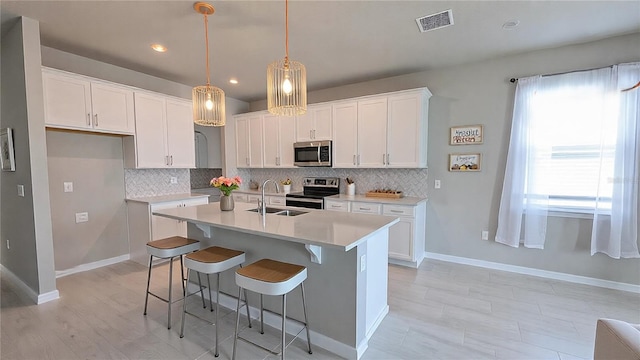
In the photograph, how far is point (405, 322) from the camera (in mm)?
2346

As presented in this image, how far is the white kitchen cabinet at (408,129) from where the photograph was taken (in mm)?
3631

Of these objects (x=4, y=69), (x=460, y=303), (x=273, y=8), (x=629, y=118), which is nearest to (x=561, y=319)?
(x=460, y=303)

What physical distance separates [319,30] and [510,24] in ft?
6.02

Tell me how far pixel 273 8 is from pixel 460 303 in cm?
326

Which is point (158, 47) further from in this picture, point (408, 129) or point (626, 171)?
point (626, 171)

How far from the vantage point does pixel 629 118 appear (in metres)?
2.75

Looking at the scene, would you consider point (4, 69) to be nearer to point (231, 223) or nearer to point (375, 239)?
point (231, 223)

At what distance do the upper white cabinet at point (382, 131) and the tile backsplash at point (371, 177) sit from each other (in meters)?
0.33

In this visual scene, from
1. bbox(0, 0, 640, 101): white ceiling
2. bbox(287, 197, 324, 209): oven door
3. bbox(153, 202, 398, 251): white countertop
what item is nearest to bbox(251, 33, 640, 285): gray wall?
bbox(0, 0, 640, 101): white ceiling

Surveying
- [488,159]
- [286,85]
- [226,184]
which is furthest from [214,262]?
[488,159]

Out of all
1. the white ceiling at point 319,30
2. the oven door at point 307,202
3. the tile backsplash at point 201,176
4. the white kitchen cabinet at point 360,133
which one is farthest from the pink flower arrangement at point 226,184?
the tile backsplash at point 201,176

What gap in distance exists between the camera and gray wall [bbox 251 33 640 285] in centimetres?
299

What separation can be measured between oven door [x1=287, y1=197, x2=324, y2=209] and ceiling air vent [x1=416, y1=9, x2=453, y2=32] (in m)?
2.54

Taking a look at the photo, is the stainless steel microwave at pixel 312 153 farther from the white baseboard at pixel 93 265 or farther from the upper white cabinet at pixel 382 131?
the white baseboard at pixel 93 265
